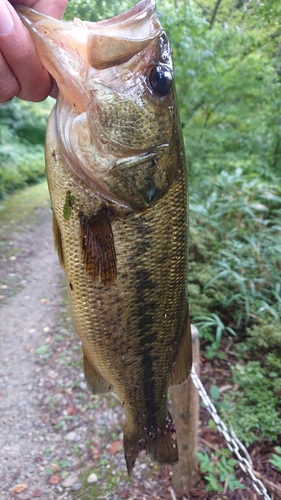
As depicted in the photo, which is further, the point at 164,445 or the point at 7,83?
the point at 164,445

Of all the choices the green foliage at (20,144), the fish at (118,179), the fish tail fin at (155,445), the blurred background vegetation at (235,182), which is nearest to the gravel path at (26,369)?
the fish tail fin at (155,445)

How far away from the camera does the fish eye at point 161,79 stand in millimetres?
1209

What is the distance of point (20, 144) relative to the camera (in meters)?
10.5

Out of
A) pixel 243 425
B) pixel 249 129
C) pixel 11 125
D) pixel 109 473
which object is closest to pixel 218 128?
pixel 249 129

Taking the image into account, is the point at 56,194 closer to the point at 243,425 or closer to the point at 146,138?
the point at 146,138

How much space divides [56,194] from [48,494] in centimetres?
248

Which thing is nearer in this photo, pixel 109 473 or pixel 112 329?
pixel 112 329

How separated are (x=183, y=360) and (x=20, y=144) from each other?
10178 millimetres

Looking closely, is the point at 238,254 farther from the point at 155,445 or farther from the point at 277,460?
the point at 155,445

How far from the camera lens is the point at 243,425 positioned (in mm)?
2855

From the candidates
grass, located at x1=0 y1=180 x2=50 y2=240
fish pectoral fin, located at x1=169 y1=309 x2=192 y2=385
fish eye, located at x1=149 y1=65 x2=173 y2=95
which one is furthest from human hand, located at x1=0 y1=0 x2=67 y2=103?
grass, located at x1=0 y1=180 x2=50 y2=240

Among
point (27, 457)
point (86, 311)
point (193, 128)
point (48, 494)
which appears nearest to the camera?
point (86, 311)

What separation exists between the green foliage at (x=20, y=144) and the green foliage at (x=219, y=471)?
23.3ft

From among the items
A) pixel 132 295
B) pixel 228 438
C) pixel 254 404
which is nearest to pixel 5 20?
pixel 132 295
